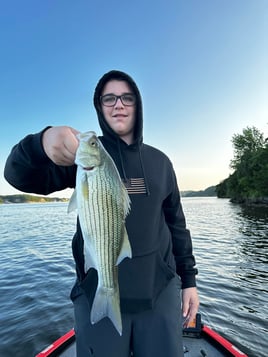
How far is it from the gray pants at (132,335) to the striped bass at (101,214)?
0.97 feet

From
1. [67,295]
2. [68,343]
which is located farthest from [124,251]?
[67,295]

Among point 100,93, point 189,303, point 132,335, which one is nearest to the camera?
point 132,335

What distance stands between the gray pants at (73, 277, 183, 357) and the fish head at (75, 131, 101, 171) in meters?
1.21

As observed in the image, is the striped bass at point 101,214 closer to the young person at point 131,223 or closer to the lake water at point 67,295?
the young person at point 131,223

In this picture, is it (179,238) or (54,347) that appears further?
(54,347)

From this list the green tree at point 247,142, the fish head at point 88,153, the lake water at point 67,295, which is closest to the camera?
the fish head at point 88,153

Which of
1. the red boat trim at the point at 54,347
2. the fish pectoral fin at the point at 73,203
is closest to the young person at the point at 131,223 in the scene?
the fish pectoral fin at the point at 73,203

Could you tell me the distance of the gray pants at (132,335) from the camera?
2.09 meters

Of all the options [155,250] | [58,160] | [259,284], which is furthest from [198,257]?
[58,160]

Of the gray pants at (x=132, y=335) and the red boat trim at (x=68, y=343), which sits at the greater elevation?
the gray pants at (x=132, y=335)

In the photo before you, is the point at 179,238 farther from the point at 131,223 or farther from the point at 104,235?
the point at 104,235

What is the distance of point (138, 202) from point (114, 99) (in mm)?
1037

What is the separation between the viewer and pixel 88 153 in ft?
5.79

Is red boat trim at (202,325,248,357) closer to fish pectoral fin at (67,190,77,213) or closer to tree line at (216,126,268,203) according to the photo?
fish pectoral fin at (67,190,77,213)
